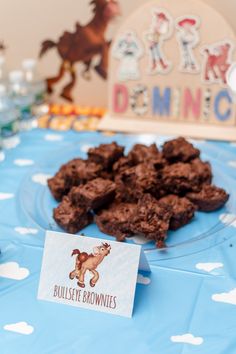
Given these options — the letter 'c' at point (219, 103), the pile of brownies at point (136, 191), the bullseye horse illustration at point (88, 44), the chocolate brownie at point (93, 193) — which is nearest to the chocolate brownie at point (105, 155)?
the pile of brownies at point (136, 191)

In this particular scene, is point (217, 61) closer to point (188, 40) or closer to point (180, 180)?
point (188, 40)

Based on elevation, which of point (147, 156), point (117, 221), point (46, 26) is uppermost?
point (46, 26)

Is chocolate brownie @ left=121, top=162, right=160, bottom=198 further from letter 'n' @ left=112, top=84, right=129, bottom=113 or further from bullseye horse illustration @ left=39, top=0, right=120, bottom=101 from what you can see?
bullseye horse illustration @ left=39, top=0, right=120, bottom=101

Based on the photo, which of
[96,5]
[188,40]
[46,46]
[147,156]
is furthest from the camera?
[46,46]

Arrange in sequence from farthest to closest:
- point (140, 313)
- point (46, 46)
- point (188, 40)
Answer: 1. point (46, 46)
2. point (188, 40)
3. point (140, 313)

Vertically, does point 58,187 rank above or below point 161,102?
below

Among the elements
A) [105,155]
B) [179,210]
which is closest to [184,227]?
[179,210]
